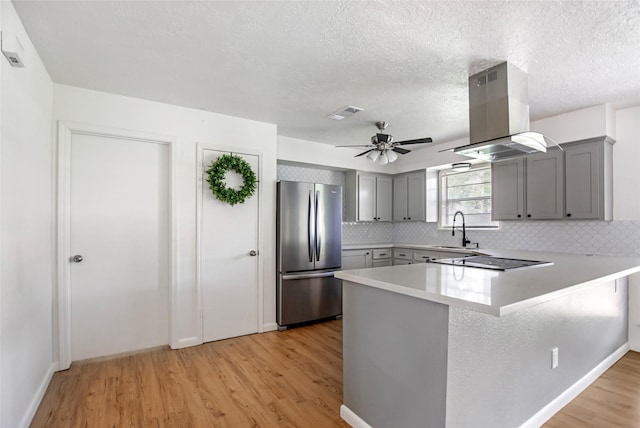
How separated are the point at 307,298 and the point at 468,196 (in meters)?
2.95

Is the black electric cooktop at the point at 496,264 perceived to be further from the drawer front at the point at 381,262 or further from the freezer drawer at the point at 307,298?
the drawer front at the point at 381,262

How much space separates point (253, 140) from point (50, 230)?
6.94ft

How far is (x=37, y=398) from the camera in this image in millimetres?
2281

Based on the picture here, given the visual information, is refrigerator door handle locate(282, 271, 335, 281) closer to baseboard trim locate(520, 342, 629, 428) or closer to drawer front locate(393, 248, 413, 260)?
drawer front locate(393, 248, 413, 260)

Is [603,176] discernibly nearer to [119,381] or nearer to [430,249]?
[430,249]

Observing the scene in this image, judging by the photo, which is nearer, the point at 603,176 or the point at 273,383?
the point at 273,383

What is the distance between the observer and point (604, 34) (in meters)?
2.07

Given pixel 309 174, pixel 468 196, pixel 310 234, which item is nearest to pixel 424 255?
pixel 468 196

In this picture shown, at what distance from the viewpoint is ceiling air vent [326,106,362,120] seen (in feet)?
11.3

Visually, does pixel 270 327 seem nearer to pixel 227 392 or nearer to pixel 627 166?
pixel 227 392

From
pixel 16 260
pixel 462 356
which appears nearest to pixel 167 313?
pixel 16 260

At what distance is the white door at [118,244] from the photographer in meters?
3.01

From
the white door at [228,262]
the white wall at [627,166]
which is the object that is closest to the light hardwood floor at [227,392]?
the white door at [228,262]

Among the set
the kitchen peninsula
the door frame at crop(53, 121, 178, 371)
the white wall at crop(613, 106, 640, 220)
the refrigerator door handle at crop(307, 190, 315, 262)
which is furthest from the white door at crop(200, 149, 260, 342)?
the white wall at crop(613, 106, 640, 220)
